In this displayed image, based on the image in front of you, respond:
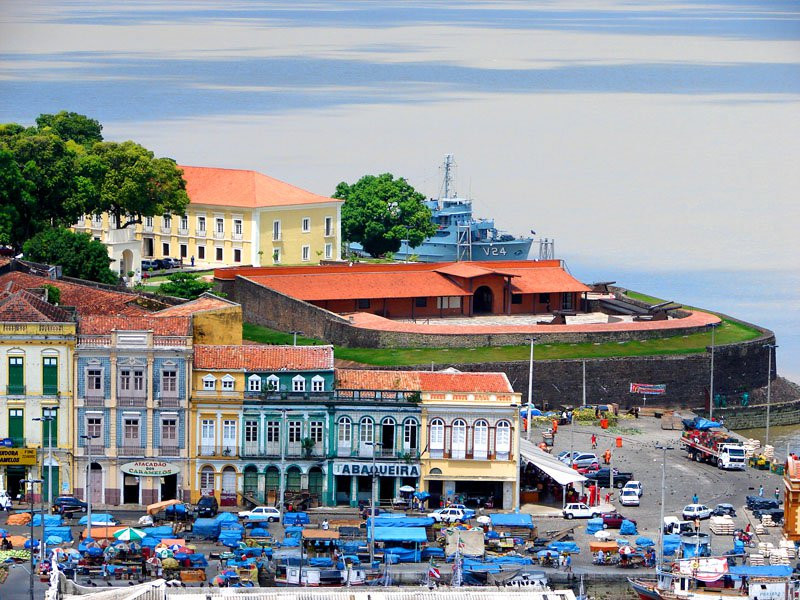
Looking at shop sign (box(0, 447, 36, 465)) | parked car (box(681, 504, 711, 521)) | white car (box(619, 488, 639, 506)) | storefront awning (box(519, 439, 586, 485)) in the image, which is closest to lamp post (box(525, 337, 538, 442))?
storefront awning (box(519, 439, 586, 485))

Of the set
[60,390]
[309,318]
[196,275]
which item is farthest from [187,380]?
[196,275]

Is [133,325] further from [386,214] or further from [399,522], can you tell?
[386,214]

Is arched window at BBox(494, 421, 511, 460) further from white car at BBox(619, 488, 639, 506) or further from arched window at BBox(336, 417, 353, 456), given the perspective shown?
arched window at BBox(336, 417, 353, 456)

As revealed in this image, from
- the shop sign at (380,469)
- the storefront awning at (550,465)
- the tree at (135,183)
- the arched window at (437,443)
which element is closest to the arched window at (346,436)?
the shop sign at (380,469)

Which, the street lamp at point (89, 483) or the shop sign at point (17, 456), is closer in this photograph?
the street lamp at point (89, 483)

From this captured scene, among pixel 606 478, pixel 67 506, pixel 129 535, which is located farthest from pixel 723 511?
pixel 67 506

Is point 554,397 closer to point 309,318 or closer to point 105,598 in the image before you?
point 309,318

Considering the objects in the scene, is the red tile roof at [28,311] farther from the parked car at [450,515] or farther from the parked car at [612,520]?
the parked car at [612,520]
